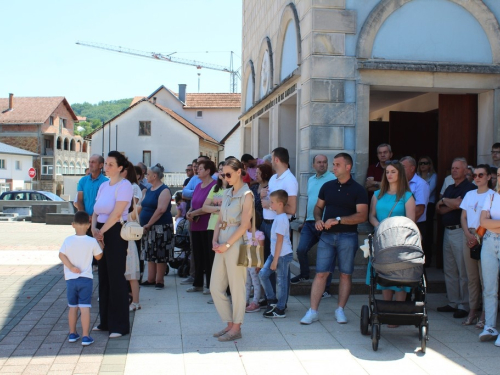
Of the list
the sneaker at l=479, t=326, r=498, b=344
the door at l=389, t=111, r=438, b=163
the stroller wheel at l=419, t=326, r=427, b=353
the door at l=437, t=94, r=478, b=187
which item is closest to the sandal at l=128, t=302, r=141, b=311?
the stroller wheel at l=419, t=326, r=427, b=353

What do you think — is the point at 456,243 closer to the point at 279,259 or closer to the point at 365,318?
the point at 365,318

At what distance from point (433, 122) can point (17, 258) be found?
30.0ft

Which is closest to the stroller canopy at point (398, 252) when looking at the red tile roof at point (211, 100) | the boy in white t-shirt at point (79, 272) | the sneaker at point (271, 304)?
the sneaker at point (271, 304)

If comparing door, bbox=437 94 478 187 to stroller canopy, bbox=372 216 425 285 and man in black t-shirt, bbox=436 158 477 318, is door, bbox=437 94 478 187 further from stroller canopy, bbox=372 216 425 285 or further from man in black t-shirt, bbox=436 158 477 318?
stroller canopy, bbox=372 216 425 285

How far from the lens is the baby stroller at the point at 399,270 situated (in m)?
6.02

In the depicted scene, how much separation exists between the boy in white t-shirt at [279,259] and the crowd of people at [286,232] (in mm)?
12

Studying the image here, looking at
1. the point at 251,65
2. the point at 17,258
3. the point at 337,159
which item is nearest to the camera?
the point at 337,159

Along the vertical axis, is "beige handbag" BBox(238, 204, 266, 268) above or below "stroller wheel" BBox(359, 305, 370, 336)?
above

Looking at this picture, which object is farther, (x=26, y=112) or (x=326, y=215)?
(x=26, y=112)

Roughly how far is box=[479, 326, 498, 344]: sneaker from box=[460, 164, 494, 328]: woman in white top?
43 cm

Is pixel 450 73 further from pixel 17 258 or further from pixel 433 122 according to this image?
pixel 17 258

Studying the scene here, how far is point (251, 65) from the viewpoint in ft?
53.3

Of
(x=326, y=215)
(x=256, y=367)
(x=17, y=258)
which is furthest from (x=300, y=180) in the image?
(x=17, y=258)

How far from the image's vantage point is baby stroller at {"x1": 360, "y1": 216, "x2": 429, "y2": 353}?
19.7ft
